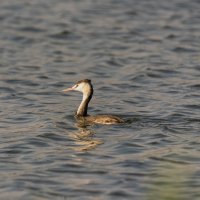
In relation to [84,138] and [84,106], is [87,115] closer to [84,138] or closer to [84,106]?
[84,106]

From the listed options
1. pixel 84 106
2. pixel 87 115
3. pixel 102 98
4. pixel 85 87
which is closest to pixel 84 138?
pixel 87 115

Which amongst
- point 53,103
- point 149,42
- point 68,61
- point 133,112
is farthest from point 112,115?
point 149,42

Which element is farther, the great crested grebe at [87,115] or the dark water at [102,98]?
the great crested grebe at [87,115]

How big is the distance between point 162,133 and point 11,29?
12287mm

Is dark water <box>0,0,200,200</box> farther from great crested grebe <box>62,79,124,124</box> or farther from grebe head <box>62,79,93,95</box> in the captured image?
grebe head <box>62,79,93,95</box>

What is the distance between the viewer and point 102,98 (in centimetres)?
1894

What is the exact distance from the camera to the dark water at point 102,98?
12398 mm

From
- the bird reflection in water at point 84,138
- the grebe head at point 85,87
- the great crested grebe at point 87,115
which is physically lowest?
the bird reflection in water at point 84,138

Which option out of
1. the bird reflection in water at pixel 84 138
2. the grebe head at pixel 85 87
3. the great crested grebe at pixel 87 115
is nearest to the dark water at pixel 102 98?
the bird reflection in water at pixel 84 138

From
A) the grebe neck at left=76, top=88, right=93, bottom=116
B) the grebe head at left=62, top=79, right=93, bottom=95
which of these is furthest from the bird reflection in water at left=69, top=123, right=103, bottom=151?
the grebe head at left=62, top=79, right=93, bottom=95

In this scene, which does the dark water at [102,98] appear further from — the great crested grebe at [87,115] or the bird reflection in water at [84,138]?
the great crested grebe at [87,115]

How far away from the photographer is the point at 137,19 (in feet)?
92.6

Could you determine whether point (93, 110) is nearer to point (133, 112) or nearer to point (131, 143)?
point (133, 112)

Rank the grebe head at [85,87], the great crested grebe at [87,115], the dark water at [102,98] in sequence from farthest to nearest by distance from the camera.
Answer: the grebe head at [85,87] → the great crested grebe at [87,115] → the dark water at [102,98]
